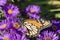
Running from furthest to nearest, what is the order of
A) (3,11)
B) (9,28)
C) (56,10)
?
(56,10), (3,11), (9,28)

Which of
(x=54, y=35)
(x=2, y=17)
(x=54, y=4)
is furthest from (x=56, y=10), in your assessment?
(x=54, y=35)

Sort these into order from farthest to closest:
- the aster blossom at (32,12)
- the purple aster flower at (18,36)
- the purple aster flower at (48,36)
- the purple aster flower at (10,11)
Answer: the aster blossom at (32,12) < the purple aster flower at (10,11) < the purple aster flower at (48,36) < the purple aster flower at (18,36)

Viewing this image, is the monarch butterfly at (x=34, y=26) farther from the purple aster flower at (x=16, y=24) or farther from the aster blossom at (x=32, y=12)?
the aster blossom at (x=32, y=12)

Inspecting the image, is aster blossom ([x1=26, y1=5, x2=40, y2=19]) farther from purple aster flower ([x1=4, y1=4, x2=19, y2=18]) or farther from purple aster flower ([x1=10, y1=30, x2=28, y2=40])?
purple aster flower ([x1=10, y1=30, x2=28, y2=40])

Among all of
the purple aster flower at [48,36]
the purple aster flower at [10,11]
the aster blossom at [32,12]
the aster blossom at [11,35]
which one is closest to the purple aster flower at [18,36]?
the aster blossom at [11,35]

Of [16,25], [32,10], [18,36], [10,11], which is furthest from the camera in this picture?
[32,10]

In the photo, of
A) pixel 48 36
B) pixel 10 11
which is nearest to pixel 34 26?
pixel 48 36

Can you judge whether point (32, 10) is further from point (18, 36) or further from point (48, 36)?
point (18, 36)

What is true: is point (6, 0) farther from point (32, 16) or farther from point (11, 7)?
point (32, 16)
